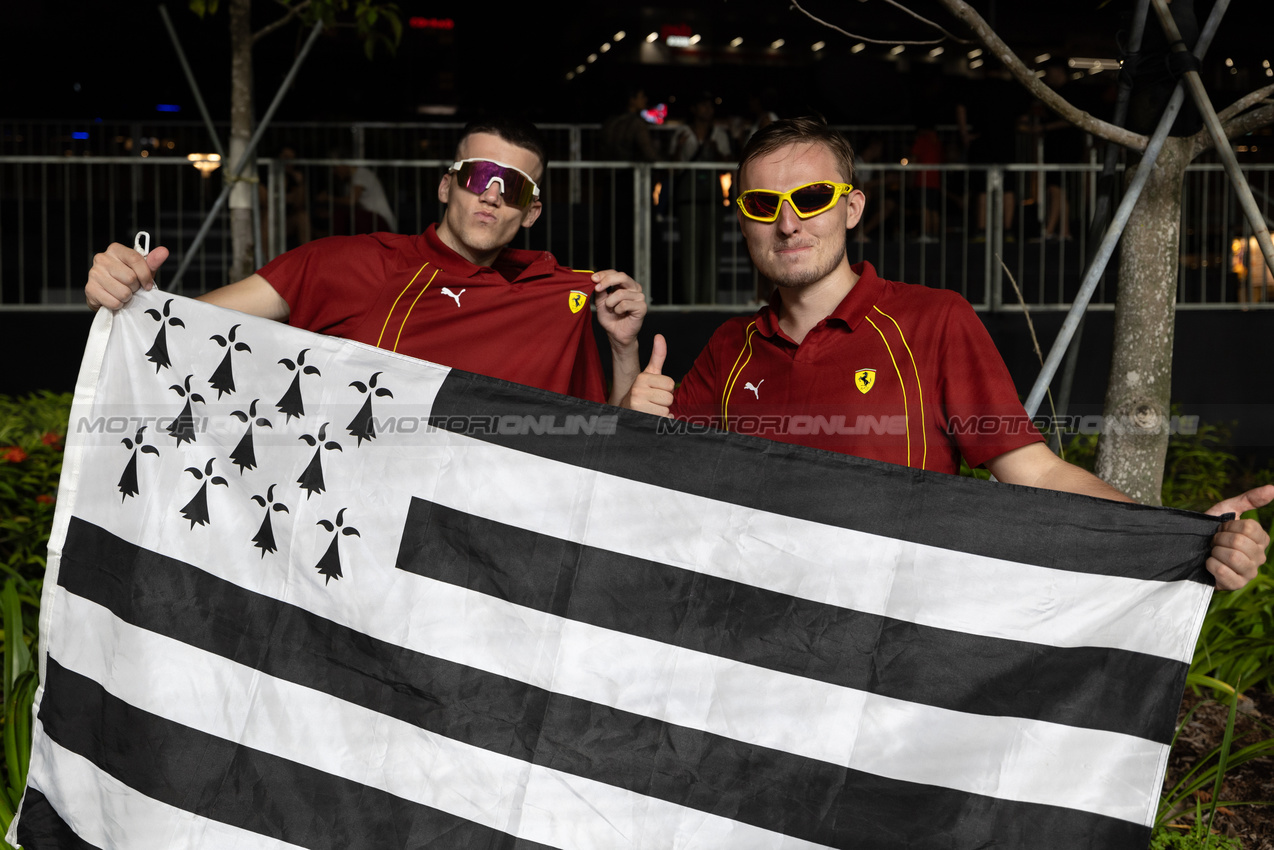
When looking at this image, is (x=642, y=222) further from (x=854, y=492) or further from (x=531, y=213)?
(x=854, y=492)

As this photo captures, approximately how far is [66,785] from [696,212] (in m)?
8.16

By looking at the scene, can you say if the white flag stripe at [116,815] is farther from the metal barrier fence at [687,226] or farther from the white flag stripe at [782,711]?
the metal barrier fence at [687,226]

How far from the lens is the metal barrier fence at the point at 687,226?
32.5ft

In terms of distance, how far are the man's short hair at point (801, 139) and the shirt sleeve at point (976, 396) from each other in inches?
18.6

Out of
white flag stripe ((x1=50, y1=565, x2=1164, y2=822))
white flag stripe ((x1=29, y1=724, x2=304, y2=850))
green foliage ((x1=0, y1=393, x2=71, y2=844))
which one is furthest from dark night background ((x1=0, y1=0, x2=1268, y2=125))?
white flag stripe ((x1=50, y1=565, x2=1164, y2=822))

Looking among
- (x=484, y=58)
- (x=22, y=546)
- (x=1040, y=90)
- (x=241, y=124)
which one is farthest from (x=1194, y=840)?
(x=484, y=58)

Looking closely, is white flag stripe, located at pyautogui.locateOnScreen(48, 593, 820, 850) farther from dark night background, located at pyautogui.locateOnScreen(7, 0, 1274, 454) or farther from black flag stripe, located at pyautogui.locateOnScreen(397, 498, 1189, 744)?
dark night background, located at pyautogui.locateOnScreen(7, 0, 1274, 454)

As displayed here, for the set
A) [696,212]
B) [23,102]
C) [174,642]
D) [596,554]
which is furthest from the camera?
[23,102]

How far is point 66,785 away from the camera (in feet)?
8.79

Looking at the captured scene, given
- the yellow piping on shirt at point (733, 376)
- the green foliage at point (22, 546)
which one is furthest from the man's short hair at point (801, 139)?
the green foliage at point (22, 546)

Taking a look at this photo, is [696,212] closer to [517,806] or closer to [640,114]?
[640,114]

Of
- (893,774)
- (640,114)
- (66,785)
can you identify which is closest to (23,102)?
(640,114)

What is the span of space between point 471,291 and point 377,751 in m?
1.30

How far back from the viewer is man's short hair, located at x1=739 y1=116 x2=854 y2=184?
278 centimetres
